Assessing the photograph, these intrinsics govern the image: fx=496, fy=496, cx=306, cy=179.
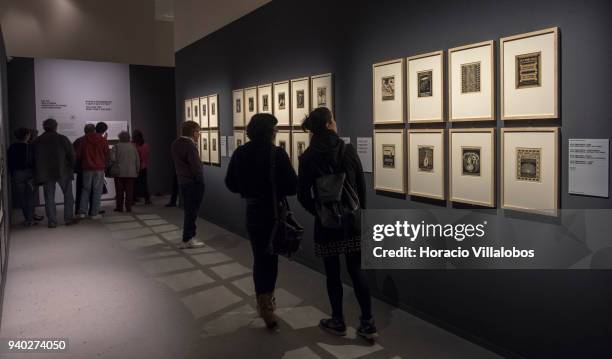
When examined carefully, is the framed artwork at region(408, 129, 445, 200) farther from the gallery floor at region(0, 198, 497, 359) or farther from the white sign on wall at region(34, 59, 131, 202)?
the white sign on wall at region(34, 59, 131, 202)

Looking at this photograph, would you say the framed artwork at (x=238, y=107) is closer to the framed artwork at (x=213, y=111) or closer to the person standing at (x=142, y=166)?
the framed artwork at (x=213, y=111)

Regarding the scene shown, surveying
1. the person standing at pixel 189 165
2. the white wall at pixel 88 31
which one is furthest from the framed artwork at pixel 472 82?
the white wall at pixel 88 31

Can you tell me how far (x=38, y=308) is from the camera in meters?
4.20

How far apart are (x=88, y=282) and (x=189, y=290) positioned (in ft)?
3.66

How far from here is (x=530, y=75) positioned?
9.34 ft

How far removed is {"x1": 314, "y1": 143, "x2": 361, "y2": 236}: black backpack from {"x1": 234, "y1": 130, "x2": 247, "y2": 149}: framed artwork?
363 centimetres

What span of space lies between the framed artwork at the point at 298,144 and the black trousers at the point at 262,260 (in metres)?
1.91

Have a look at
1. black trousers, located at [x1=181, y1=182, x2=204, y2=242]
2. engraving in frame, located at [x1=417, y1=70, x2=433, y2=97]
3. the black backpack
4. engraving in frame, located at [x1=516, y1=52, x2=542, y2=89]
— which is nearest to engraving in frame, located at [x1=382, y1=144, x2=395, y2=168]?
engraving in frame, located at [x1=417, y1=70, x2=433, y2=97]

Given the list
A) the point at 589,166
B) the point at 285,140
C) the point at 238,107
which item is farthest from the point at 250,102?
the point at 589,166

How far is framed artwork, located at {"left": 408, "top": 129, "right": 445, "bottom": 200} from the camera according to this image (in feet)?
11.7

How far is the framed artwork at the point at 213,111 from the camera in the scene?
7.67 metres

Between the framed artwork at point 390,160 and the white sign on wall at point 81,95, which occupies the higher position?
the white sign on wall at point 81,95

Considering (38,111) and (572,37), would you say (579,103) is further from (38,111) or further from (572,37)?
(38,111)

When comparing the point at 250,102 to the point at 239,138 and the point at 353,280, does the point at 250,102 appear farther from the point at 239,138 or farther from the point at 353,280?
the point at 353,280
